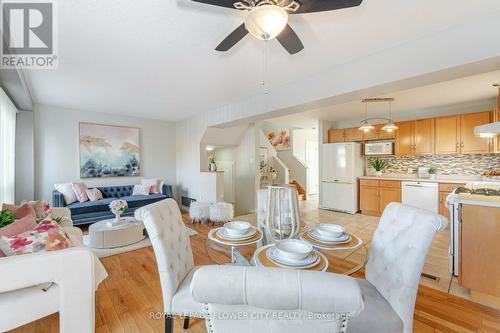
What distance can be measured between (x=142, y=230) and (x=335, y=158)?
4.51 meters

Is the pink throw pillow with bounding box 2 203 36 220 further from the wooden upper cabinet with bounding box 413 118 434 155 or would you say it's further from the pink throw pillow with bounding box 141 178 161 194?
the wooden upper cabinet with bounding box 413 118 434 155

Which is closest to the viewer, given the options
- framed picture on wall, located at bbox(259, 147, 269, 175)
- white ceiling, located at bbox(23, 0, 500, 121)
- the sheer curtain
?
white ceiling, located at bbox(23, 0, 500, 121)

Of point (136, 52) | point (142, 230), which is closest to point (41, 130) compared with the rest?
point (142, 230)

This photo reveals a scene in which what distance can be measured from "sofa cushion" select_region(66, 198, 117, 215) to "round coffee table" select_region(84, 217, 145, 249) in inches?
34.9

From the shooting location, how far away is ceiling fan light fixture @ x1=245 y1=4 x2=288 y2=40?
3.94ft

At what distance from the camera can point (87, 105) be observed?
4.28m

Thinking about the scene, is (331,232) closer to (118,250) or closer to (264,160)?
(118,250)

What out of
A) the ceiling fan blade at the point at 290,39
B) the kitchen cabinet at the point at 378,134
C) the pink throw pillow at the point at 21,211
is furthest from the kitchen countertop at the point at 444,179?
the pink throw pillow at the point at 21,211

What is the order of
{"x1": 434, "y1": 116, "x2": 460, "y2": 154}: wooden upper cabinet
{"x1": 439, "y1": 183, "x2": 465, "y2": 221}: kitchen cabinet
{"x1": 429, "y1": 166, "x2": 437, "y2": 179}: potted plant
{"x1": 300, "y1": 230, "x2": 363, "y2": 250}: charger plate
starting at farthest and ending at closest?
{"x1": 429, "y1": 166, "x2": 437, "y2": 179}: potted plant
{"x1": 434, "y1": 116, "x2": 460, "y2": 154}: wooden upper cabinet
{"x1": 439, "y1": 183, "x2": 465, "y2": 221}: kitchen cabinet
{"x1": 300, "y1": 230, "x2": 363, "y2": 250}: charger plate

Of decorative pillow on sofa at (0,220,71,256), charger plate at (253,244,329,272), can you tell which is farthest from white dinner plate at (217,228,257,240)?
decorative pillow on sofa at (0,220,71,256)

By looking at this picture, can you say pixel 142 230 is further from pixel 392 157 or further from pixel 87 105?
pixel 392 157

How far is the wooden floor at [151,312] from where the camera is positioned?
1632 mm

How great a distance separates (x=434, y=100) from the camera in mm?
3898

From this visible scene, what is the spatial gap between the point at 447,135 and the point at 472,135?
0.34 m
